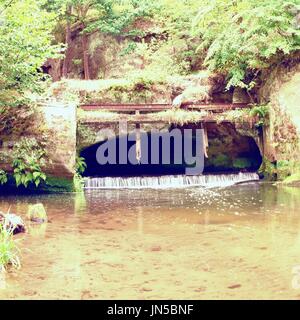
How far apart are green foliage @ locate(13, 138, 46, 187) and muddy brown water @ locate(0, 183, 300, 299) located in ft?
7.09

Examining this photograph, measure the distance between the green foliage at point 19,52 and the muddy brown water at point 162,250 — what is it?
13.6 ft

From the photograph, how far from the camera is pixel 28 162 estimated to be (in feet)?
50.9

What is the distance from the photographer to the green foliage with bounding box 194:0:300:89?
54.0 feet

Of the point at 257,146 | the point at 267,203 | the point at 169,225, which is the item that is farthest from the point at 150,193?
the point at 257,146

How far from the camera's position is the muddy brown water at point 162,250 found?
591 cm

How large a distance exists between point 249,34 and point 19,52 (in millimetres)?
8843

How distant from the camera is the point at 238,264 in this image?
22.6 ft

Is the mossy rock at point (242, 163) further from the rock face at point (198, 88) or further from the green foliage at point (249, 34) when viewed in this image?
the green foliage at point (249, 34)

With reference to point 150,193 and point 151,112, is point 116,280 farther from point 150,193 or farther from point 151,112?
point 151,112

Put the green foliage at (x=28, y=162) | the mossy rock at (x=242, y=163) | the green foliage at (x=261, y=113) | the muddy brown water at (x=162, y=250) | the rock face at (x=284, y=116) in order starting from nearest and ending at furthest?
the muddy brown water at (x=162, y=250) < the green foliage at (x=28, y=162) < the rock face at (x=284, y=116) < the green foliage at (x=261, y=113) < the mossy rock at (x=242, y=163)

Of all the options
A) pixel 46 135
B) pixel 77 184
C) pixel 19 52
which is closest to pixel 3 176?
pixel 46 135

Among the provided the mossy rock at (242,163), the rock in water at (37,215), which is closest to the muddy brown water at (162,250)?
the rock in water at (37,215)

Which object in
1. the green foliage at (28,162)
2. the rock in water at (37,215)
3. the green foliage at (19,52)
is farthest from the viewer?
the green foliage at (28,162)

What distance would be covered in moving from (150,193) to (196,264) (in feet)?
27.9
